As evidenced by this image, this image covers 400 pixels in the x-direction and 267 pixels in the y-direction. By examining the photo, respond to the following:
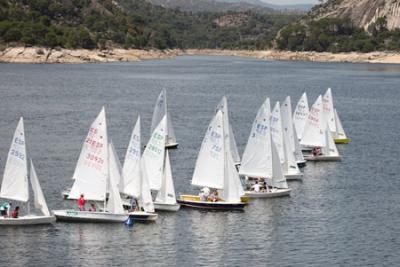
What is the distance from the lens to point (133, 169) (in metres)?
62.7

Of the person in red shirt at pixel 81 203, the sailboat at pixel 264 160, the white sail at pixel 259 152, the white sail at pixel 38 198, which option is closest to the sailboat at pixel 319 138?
the sailboat at pixel 264 160

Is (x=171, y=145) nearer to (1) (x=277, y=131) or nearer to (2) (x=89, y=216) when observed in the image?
(1) (x=277, y=131)

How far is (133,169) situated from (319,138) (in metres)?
34.1

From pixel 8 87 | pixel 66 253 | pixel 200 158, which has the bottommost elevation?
pixel 66 253

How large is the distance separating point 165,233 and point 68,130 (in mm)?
50594

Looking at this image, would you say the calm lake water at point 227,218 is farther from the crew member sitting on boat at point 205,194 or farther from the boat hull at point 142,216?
the crew member sitting on boat at point 205,194

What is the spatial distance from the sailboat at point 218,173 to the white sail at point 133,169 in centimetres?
520

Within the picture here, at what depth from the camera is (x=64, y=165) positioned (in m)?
82.6

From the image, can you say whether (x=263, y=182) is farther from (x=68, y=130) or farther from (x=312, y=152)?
(x=68, y=130)

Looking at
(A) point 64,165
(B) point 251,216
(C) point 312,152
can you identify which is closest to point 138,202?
(B) point 251,216

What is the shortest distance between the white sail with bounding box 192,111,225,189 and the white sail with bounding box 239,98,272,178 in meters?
6.81

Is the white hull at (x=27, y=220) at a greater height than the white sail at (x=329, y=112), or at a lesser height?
lesser

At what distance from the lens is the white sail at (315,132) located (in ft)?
303

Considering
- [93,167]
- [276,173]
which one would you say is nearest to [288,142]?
[276,173]
